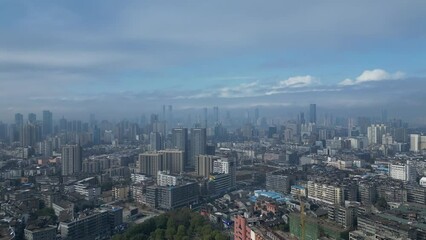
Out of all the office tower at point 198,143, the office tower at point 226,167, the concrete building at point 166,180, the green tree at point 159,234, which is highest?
the office tower at point 198,143

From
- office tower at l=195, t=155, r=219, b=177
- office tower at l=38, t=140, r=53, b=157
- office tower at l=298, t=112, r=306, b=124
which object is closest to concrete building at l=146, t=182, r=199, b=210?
office tower at l=195, t=155, r=219, b=177

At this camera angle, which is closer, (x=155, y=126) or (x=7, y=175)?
(x=7, y=175)

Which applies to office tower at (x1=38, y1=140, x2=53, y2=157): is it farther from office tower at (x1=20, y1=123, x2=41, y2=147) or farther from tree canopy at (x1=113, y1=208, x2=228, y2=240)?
tree canopy at (x1=113, y1=208, x2=228, y2=240)

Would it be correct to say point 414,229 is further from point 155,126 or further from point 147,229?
point 155,126

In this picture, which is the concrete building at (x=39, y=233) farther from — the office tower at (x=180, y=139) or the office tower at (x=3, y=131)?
the office tower at (x=3, y=131)

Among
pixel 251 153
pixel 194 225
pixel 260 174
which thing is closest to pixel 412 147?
pixel 251 153

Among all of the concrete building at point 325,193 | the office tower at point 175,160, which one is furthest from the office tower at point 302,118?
the concrete building at point 325,193
